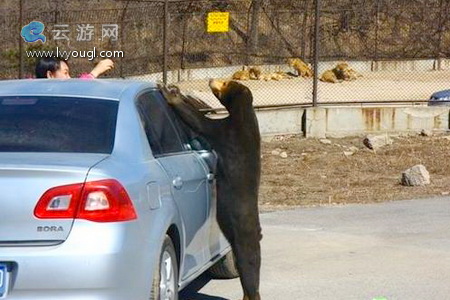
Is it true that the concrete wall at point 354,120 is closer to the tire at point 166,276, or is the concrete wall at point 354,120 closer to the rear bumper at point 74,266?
the tire at point 166,276

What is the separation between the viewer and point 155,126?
6.21 metres

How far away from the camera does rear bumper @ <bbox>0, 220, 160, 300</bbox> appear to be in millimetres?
4910

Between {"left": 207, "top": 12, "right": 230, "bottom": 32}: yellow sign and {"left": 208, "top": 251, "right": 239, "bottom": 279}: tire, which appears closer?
{"left": 208, "top": 251, "right": 239, "bottom": 279}: tire

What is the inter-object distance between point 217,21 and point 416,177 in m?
8.87

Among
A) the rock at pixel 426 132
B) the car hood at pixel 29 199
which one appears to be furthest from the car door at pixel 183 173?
the rock at pixel 426 132

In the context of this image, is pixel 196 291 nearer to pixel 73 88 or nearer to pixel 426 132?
pixel 73 88

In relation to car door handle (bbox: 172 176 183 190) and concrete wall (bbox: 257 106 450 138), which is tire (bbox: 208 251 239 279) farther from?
concrete wall (bbox: 257 106 450 138)

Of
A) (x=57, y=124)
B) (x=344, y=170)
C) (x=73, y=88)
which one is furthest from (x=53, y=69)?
(x=344, y=170)

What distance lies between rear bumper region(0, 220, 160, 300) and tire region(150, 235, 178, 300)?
0.52 m

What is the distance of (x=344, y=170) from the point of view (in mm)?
14406

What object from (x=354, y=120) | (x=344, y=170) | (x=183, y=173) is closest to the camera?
(x=183, y=173)

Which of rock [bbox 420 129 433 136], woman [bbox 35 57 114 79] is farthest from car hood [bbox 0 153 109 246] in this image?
rock [bbox 420 129 433 136]

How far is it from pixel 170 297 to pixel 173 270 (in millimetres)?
159

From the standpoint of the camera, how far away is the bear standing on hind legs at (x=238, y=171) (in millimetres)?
6438
